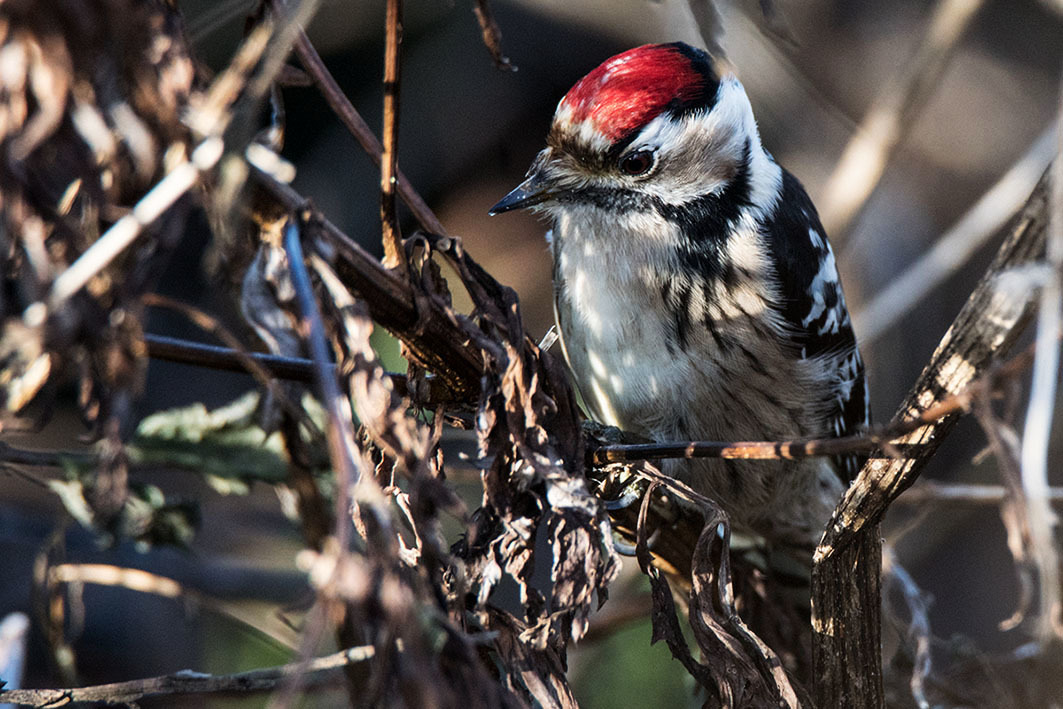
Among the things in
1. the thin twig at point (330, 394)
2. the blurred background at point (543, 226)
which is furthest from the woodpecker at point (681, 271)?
the thin twig at point (330, 394)

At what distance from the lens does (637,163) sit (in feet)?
8.04

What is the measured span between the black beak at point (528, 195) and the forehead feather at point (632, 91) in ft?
0.54

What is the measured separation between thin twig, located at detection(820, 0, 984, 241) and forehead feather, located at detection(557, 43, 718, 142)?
1220 millimetres

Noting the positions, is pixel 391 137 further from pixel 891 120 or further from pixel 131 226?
pixel 891 120

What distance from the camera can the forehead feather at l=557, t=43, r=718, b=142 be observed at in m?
2.41

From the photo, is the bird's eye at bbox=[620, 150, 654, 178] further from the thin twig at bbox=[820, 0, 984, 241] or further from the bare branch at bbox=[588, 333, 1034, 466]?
the thin twig at bbox=[820, 0, 984, 241]

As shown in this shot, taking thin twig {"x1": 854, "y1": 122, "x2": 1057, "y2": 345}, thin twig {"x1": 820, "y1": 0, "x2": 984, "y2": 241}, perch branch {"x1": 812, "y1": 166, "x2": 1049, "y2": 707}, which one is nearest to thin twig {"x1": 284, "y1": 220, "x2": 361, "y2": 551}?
perch branch {"x1": 812, "y1": 166, "x2": 1049, "y2": 707}

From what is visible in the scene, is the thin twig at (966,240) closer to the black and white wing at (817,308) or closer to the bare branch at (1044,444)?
the black and white wing at (817,308)

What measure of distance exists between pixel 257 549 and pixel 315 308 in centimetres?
240

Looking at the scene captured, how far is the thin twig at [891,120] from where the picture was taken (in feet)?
11.1

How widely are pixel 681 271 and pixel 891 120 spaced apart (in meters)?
1.63

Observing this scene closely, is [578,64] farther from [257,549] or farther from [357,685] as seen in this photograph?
[357,685]

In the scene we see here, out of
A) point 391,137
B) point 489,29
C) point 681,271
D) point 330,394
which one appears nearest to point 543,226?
point 681,271

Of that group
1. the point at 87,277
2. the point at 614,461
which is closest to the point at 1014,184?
the point at 614,461
